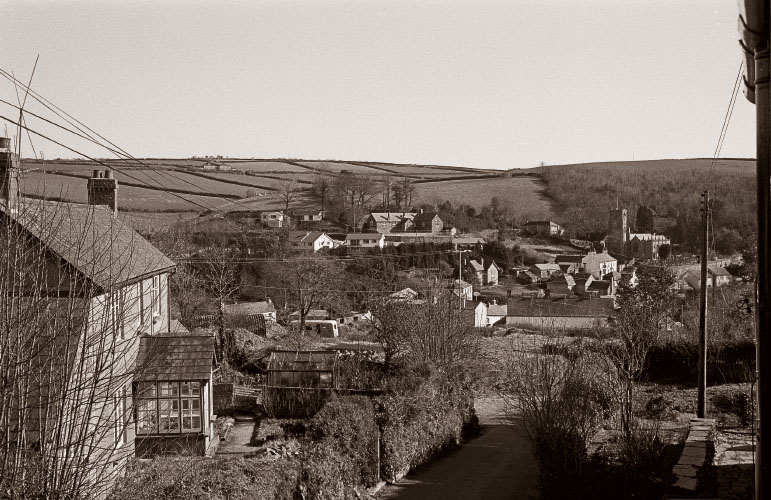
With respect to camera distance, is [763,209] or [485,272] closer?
[763,209]

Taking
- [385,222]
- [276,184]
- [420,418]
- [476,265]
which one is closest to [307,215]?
[385,222]

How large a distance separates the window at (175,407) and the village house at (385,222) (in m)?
60.3

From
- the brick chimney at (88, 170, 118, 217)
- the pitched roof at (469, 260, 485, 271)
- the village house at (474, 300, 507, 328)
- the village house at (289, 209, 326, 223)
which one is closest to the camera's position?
the brick chimney at (88, 170, 118, 217)

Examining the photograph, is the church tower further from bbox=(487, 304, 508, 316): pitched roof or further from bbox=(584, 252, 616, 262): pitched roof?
bbox=(487, 304, 508, 316): pitched roof

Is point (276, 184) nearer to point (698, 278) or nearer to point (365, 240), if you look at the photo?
point (365, 240)

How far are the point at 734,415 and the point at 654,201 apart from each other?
7756 cm

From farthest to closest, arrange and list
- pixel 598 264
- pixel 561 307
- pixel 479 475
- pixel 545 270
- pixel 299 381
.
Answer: pixel 598 264, pixel 545 270, pixel 561 307, pixel 299 381, pixel 479 475

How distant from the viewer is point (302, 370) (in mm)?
27031

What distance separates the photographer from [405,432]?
63.4ft

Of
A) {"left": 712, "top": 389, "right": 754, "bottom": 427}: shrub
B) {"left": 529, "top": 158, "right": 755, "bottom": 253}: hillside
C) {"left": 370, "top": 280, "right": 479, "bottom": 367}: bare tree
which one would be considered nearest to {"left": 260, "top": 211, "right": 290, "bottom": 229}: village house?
{"left": 529, "top": 158, "right": 755, "bottom": 253}: hillside

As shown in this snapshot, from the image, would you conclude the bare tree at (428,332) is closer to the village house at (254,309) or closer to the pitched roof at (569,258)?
the village house at (254,309)

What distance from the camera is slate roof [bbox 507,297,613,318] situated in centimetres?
5250

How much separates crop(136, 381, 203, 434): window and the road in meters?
6.34

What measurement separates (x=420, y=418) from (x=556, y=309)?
35.1 meters
